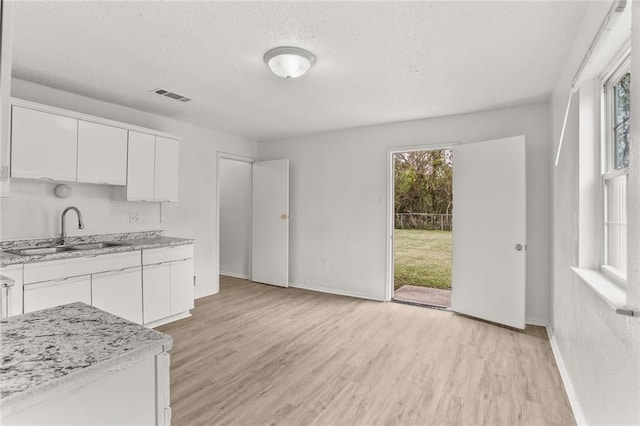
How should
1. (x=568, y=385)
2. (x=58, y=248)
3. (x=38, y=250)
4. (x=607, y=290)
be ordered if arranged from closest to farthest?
(x=607, y=290)
(x=568, y=385)
(x=38, y=250)
(x=58, y=248)

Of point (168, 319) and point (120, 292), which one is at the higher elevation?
point (120, 292)

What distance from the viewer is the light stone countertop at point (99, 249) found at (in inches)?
101

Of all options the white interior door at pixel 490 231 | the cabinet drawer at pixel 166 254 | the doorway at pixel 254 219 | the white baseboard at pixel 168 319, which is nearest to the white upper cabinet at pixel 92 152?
the cabinet drawer at pixel 166 254

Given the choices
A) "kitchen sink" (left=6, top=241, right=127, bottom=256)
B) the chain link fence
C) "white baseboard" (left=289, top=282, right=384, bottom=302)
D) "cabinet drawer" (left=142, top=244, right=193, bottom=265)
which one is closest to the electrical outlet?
"kitchen sink" (left=6, top=241, right=127, bottom=256)

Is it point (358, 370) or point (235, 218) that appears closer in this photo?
point (358, 370)

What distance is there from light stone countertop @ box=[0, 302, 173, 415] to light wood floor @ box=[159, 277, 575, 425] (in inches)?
47.4

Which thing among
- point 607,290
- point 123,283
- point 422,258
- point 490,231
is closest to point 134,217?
point 123,283

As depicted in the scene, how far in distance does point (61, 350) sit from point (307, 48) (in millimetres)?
2251

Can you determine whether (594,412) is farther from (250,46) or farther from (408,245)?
(408,245)

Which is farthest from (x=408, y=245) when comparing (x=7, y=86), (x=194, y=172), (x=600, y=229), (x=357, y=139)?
(x=7, y=86)

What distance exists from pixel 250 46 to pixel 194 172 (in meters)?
2.68

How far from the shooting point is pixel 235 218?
6160mm

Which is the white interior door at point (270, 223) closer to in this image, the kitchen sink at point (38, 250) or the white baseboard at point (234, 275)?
the white baseboard at point (234, 275)

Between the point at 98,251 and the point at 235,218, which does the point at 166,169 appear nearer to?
the point at 98,251
